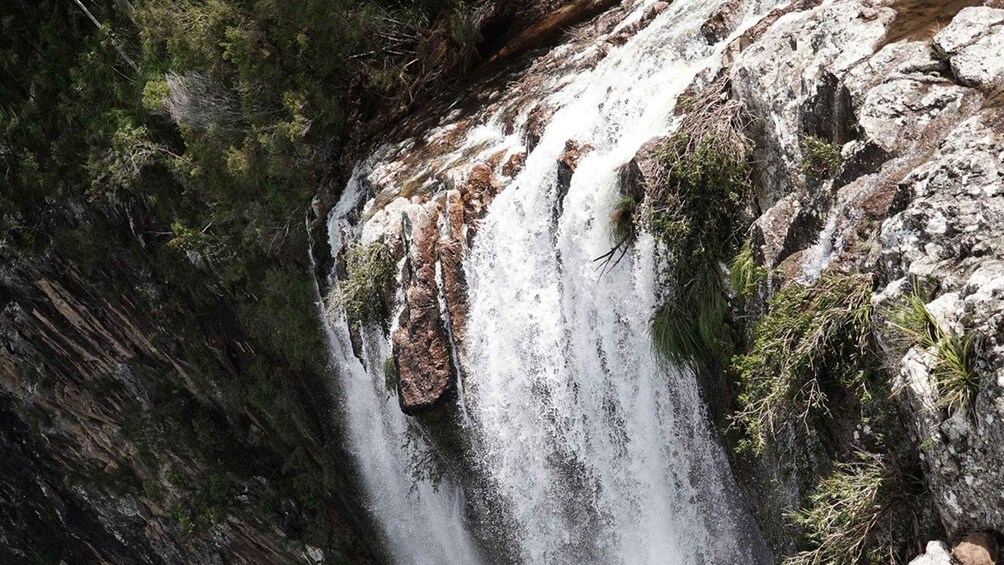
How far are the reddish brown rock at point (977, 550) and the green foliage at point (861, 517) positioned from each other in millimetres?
633

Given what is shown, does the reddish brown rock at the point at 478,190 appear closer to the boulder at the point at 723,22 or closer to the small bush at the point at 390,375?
the small bush at the point at 390,375

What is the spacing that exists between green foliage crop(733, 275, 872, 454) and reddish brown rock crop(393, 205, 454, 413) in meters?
3.92

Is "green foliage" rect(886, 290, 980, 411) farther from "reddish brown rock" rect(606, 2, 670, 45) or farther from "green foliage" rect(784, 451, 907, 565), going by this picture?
"reddish brown rock" rect(606, 2, 670, 45)

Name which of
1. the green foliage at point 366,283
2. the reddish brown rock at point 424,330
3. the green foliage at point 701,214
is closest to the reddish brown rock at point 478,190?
the reddish brown rock at point 424,330

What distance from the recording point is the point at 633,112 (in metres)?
8.48

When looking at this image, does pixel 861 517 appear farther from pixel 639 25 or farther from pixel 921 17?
pixel 639 25

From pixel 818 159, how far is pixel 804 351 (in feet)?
4.61

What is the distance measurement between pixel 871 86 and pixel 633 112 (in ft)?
8.94

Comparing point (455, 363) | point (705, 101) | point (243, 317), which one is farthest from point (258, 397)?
point (705, 101)

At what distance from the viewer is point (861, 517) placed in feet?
18.2

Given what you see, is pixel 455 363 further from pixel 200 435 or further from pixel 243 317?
pixel 200 435

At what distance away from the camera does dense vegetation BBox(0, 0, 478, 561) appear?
1121 centimetres

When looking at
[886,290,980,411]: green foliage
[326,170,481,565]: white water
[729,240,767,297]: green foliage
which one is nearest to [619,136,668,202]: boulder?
[729,240,767,297]: green foliage

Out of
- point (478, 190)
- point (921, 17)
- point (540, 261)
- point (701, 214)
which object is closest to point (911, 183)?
point (921, 17)
